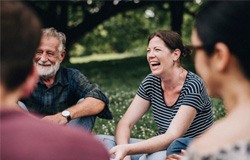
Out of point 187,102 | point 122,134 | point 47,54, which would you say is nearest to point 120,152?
point 122,134

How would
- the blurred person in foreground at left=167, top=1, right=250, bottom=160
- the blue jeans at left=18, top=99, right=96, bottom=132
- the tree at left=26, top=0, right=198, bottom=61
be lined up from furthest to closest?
the tree at left=26, top=0, right=198, bottom=61
the blue jeans at left=18, top=99, right=96, bottom=132
the blurred person in foreground at left=167, top=1, right=250, bottom=160

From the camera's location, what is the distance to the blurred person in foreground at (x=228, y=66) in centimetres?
234

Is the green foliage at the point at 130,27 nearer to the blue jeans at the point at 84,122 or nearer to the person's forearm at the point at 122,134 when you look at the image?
the blue jeans at the point at 84,122

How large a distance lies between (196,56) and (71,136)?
2.70ft

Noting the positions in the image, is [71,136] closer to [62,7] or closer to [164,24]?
[62,7]

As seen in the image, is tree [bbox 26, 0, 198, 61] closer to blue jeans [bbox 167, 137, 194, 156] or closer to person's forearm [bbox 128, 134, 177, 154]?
person's forearm [bbox 128, 134, 177, 154]

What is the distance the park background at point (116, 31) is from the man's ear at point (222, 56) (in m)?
1.89

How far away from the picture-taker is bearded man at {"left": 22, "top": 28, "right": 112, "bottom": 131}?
6211 millimetres

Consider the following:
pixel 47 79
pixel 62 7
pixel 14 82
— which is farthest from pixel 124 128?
pixel 62 7

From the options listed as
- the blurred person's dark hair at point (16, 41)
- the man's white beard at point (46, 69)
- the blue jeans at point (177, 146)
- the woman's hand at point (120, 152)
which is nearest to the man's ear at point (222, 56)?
the blurred person's dark hair at point (16, 41)

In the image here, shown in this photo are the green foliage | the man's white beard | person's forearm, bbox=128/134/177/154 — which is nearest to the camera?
person's forearm, bbox=128/134/177/154

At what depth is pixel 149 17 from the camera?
39.9 metres

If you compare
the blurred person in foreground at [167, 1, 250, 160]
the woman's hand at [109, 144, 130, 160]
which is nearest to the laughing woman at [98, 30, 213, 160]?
the woman's hand at [109, 144, 130, 160]

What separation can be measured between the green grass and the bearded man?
226 cm
